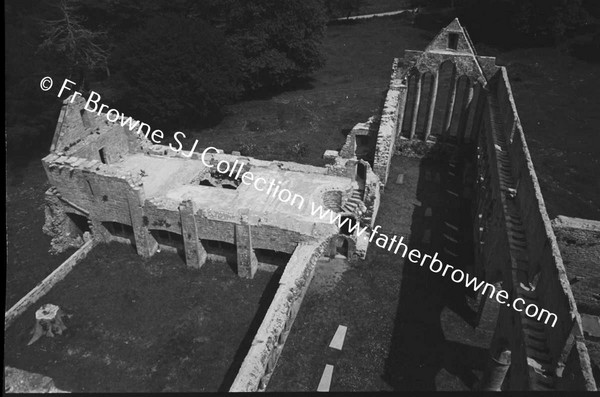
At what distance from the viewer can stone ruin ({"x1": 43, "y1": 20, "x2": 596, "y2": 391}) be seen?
516 inches

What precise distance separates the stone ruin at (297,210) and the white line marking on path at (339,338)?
1.83m

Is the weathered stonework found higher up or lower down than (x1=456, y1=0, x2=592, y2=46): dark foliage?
lower down

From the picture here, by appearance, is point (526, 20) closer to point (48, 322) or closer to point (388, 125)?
point (388, 125)

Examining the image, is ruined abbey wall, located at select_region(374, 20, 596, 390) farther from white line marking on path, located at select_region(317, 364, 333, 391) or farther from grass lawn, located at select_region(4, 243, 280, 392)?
grass lawn, located at select_region(4, 243, 280, 392)

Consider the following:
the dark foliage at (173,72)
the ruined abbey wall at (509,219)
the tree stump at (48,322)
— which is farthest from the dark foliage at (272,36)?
the tree stump at (48,322)

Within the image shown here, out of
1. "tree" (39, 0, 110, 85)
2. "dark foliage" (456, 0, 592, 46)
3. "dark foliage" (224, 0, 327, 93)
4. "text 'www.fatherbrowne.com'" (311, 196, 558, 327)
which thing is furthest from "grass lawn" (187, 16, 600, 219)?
"tree" (39, 0, 110, 85)

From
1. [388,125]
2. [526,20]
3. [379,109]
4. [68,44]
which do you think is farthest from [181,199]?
[526,20]

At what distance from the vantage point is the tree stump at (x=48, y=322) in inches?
717

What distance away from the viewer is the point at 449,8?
71.8m

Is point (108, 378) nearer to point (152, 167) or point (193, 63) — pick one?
point (152, 167)

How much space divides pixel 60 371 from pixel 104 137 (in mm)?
12443

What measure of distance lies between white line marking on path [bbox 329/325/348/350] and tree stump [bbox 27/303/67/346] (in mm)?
11144

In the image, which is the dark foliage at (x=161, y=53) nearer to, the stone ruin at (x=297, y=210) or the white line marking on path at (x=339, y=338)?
the stone ruin at (x=297, y=210)

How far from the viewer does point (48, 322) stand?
18250 mm
